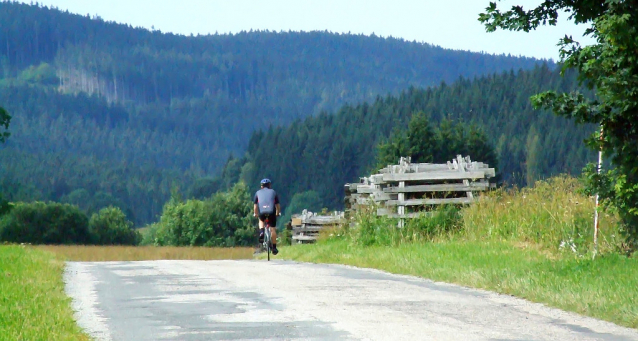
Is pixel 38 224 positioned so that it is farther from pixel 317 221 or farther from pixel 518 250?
pixel 518 250

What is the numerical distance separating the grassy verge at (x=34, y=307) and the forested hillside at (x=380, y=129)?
13093 centimetres

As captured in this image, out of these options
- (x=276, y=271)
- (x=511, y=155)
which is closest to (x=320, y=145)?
(x=511, y=155)

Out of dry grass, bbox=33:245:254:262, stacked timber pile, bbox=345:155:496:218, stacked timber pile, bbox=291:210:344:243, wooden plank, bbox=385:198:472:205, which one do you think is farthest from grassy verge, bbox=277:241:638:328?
dry grass, bbox=33:245:254:262

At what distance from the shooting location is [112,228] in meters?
127

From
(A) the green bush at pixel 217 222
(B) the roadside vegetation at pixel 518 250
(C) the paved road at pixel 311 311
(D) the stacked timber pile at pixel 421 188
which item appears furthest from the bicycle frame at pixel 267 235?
(A) the green bush at pixel 217 222

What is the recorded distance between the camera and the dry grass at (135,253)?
54041 mm

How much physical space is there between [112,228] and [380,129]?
65.5m

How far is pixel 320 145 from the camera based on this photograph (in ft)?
596

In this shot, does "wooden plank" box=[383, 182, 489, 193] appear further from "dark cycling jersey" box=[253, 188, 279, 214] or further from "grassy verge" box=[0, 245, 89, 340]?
"grassy verge" box=[0, 245, 89, 340]

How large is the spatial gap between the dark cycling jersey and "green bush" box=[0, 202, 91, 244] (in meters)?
88.1

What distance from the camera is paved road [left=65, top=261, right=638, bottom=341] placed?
7.91 meters

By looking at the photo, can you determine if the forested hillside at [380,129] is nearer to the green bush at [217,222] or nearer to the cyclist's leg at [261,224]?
the green bush at [217,222]

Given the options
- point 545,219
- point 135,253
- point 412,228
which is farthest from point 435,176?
point 135,253

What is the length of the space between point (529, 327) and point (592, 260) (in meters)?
4.89
